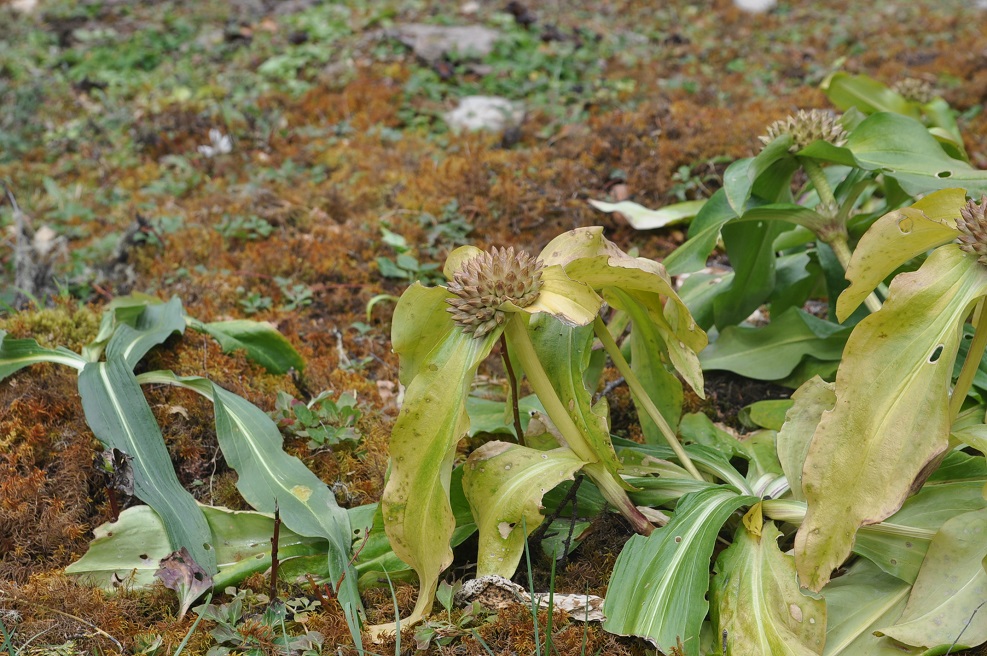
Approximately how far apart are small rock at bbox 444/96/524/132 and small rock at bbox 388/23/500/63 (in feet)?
2.62

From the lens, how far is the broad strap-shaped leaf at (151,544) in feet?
6.81

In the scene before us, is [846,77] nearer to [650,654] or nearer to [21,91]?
[650,654]

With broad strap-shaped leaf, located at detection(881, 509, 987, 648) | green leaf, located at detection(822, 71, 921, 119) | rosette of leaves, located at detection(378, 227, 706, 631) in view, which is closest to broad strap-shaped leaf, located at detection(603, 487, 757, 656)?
rosette of leaves, located at detection(378, 227, 706, 631)

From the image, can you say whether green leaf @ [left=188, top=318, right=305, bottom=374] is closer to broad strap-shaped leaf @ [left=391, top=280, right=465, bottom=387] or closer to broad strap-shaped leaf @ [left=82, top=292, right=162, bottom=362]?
broad strap-shaped leaf @ [left=82, top=292, right=162, bottom=362]

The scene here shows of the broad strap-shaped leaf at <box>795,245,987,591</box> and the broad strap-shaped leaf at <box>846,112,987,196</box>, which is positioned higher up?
the broad strap-shaped leaf at <box>846,112,987,196</box>

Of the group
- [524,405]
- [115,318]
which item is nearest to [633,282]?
[524,405]

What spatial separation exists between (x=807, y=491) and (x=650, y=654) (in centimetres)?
52

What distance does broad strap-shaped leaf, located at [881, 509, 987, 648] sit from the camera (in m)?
1.67

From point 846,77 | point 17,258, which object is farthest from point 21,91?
point 846,77

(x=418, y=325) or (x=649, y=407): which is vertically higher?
(x=418, y=325)

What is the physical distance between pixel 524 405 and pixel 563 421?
0.48 m

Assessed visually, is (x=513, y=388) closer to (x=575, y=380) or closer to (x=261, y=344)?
(x=575, y=380)

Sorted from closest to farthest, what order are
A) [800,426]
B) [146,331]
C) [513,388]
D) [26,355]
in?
[800,426], [513,388], [26,355], [146,331]

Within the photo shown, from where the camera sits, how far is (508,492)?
6.29 ft
